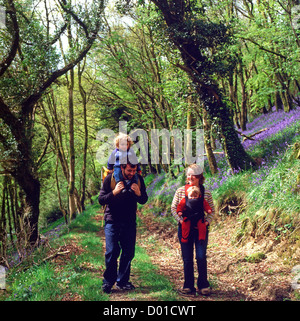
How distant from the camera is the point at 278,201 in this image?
680 centimetres

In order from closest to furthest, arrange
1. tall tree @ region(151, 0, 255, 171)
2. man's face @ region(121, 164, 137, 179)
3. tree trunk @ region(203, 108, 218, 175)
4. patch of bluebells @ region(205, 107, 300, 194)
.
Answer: man's face @ region(121, 164, 137, 179), patch of bluebells @ region(205, 107, 300, 194), tall tree @ region(151, 0, 255, 171), tree trunk @ region(203, 108, 218, 175)

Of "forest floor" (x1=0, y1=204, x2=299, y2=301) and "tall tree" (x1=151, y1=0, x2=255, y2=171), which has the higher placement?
"tall tree" (x1=151, y1=0, x2=255, y2=171)

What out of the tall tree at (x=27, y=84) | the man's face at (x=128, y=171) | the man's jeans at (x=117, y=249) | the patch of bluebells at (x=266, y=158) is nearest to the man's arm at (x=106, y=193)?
the man's face at (x=128, y=171)

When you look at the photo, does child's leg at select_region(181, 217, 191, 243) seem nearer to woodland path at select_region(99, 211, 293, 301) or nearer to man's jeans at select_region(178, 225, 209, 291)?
man's jeans at select_region(178, 225, 209, 291)

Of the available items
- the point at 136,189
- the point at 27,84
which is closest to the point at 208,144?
the point at 27,84

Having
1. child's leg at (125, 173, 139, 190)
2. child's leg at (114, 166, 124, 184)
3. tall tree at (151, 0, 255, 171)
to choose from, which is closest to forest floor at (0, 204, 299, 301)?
child's leg at (125, 173, 139, 190)

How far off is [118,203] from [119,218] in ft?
0.86

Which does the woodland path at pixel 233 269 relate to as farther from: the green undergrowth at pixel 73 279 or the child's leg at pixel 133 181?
the child's leg at pixel 133 181

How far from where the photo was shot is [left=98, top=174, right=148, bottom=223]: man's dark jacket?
5.07 meters

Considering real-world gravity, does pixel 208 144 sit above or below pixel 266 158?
above

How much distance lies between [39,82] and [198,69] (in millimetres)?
5361

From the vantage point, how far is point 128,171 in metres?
5.07

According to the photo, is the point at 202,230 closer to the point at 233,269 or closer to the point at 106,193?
the point at 106,193

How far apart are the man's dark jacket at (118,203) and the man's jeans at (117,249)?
11cm
